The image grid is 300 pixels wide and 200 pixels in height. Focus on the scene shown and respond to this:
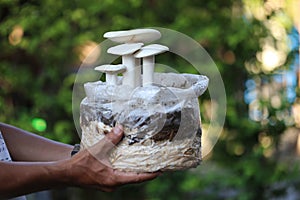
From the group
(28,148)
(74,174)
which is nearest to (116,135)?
(74,174)

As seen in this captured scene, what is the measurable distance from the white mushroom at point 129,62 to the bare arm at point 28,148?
1.22 ft

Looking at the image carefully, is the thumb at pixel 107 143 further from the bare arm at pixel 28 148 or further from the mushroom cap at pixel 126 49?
the bare arm at pixel 28 148

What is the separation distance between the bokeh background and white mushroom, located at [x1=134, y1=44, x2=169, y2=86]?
199 centimetres

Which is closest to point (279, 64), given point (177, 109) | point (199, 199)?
point (199, 199)

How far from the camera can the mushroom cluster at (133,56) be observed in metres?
1.30

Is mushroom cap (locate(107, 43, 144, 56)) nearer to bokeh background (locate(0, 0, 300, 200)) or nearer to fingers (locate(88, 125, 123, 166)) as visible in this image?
fingers (locate(88, 125, 123, 166))

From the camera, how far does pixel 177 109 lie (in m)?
1.26

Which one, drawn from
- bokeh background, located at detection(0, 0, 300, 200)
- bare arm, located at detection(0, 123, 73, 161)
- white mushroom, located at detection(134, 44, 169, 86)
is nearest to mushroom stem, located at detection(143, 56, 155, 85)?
white mushroom, located at detection(134, 44, 169, 86)

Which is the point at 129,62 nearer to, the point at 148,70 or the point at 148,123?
the point at 148,70

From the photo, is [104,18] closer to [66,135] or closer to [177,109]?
[66,135]

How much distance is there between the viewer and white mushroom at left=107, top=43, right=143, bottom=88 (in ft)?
4.26

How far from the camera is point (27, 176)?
132cm

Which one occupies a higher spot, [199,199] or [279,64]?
[279,64]

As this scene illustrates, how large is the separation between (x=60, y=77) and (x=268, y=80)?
3.99 feet
